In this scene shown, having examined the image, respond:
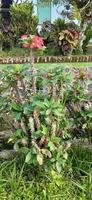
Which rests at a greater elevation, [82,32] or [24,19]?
[24,19]

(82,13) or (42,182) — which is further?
(82,13)

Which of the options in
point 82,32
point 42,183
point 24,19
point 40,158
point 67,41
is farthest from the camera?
point 24,19

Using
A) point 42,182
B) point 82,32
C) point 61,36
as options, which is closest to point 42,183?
point 42,182

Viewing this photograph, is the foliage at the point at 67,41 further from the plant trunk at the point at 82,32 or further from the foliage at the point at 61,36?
the plant trunk at the point at 82,32

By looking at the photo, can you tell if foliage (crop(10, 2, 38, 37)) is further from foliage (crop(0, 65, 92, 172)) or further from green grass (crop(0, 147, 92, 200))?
green grass (crop(0, 147, 92, 200))

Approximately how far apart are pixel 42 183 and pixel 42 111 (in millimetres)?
533

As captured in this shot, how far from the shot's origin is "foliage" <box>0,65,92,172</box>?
12.9ft

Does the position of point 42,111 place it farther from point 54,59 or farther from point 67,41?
point 67,41

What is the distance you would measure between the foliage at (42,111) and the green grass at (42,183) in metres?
0.15

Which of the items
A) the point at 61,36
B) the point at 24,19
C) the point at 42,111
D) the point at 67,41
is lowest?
the point at 67,41

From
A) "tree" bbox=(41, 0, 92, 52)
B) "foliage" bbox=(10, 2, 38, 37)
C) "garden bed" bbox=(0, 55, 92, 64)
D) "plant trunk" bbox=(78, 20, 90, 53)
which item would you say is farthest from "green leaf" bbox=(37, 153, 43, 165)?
"foliage" bbox=(10, 2, 38, 37)

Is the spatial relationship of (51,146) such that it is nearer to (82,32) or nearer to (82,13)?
(82,13)

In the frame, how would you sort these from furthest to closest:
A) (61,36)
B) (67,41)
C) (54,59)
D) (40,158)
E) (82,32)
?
1. (82,32)
2. (67,41)
3. (61,36)
4. (54,59)
5. (40,158)

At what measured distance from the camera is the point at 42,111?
393 cm
